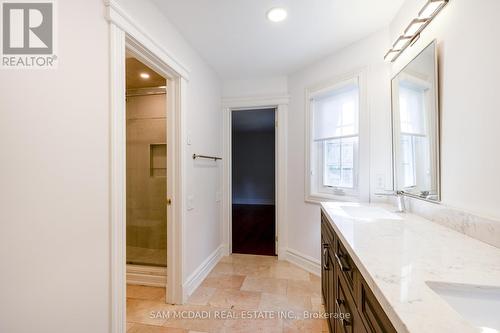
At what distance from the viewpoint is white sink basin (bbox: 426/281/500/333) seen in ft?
1.95

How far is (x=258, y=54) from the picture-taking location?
2416mm

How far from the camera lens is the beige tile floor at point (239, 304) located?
1707 mm

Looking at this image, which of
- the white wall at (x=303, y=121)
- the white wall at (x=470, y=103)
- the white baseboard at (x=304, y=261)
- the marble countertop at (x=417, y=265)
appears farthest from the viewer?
the white baseboard at (x=304, y=261)

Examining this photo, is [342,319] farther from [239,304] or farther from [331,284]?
[239,304]

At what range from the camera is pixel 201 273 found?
7.85 feet

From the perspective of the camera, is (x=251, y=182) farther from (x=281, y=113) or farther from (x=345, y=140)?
(x=345, y=140)

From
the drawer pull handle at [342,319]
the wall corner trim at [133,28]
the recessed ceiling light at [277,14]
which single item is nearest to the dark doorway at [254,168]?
the recessed ceiling light at [277,14]

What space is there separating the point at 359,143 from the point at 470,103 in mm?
1061

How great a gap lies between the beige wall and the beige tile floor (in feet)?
1.69

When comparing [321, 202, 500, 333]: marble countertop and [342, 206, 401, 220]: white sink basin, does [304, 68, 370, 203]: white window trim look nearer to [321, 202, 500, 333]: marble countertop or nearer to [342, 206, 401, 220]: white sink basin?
[342, 206, 401, 220]: white sink basin

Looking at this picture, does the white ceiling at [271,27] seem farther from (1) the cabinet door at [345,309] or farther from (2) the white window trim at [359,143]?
(1) the cabinet door at [345,309]

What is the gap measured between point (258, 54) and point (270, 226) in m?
Answer: 3.34

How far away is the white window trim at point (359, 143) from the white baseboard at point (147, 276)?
185 centimetres

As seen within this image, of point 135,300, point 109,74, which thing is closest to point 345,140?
point 109,74
